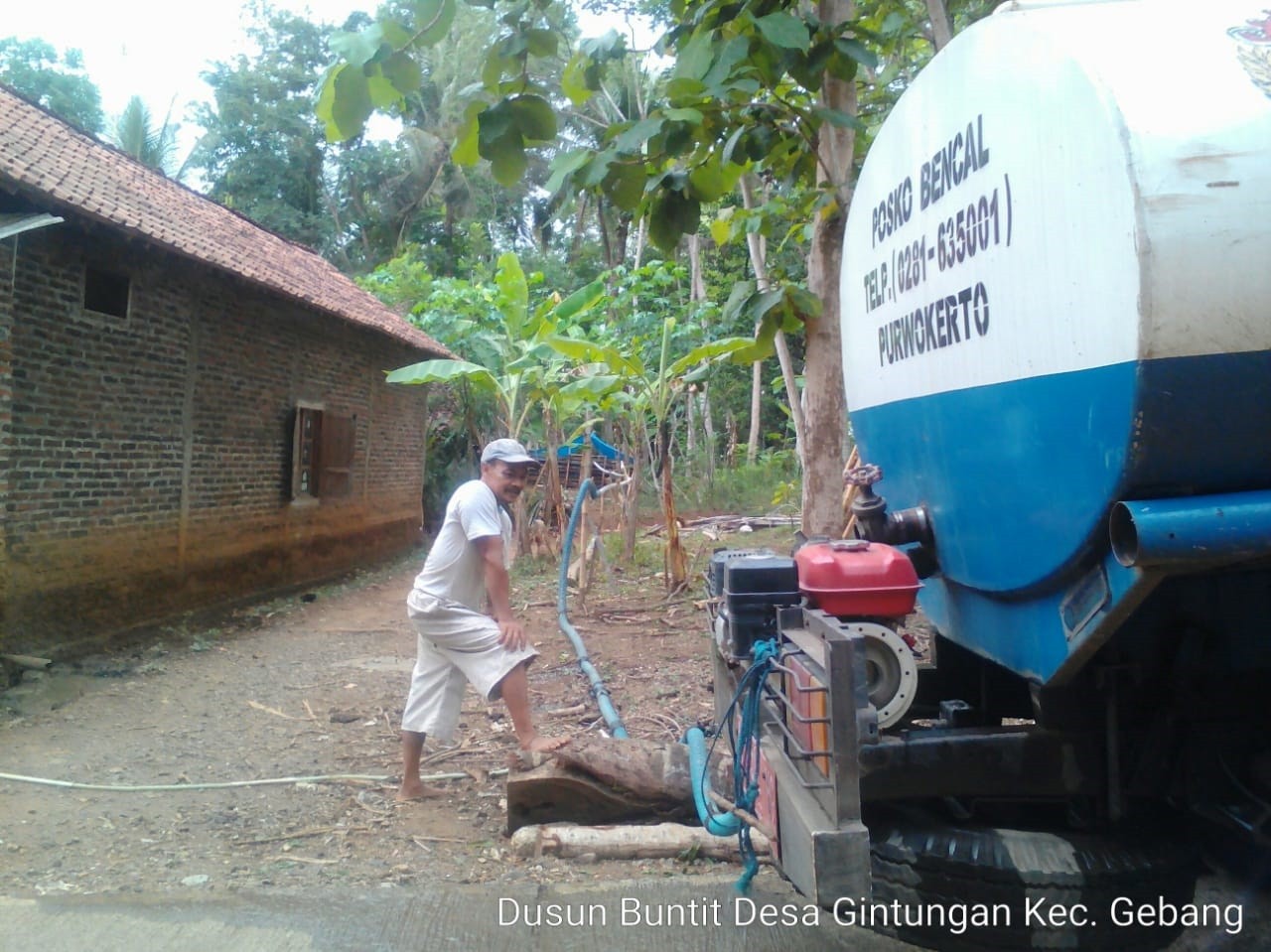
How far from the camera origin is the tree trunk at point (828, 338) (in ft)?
16.9

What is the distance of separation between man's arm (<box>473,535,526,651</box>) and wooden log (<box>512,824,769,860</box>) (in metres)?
0.82

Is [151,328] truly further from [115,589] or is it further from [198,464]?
[115,589]

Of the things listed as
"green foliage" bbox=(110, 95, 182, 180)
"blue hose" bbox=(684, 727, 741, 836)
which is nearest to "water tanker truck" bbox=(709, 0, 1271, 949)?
"blue hose" bbox=(684, 727, 741, 836)

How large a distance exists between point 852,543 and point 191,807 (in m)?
3.39

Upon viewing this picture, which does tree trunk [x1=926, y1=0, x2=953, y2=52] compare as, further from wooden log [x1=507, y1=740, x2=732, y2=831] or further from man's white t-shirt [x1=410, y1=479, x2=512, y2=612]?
wooden log [x1=507, y1=740, x2=732, y2=831]

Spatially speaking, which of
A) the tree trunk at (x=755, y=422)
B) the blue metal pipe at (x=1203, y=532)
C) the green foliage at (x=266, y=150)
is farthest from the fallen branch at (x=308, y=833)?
the green foliage at (x=266, y=150)

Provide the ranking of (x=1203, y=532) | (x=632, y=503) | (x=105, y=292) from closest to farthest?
(x=1203, y=532)
(x=105, y=292)
(x=632, y=503)

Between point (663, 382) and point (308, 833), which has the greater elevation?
point (663, 382)

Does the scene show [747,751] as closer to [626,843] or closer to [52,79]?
[626,843]

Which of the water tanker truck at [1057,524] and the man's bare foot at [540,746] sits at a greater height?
the water tanker truck at [1057,524]

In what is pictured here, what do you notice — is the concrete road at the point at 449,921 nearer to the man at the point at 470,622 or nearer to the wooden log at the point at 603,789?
the wooden log at the point at 603,789

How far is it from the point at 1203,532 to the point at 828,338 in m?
3.56

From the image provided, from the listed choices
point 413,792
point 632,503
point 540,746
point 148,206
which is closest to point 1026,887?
point 540,746

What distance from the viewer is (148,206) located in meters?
8.34
